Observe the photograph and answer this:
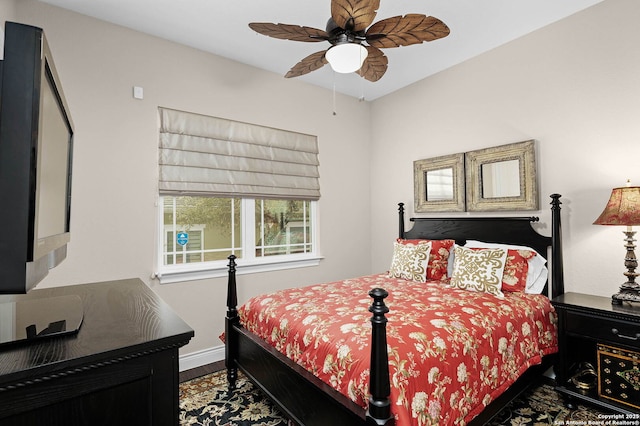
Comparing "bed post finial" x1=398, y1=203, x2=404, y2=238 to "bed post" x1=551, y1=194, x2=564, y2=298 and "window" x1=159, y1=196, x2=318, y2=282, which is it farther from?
"bed post" x1=551, y1=194, x2=564, y2=298

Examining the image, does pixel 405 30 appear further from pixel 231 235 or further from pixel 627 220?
pixel 231 235

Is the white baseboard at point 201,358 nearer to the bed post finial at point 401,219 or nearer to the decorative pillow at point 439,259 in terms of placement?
the decorative pillow at point 439,259

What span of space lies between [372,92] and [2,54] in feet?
12.6

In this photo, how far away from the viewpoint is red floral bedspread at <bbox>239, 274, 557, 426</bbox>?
4.87 ft

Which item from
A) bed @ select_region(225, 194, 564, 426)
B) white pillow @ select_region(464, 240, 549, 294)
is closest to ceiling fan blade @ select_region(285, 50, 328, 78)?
bed @ select_region(225, 194, 564, 426)

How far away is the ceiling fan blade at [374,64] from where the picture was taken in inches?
79.7

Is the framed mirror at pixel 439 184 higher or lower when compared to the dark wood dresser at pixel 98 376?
higher

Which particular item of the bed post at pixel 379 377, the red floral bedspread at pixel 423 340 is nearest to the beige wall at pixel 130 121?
the red floral bedspread at pixel 423 340

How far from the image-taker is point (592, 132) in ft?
8.20

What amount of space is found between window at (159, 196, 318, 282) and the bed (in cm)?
66

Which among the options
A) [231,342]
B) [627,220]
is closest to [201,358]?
[231,342]

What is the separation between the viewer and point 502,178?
9.85 ft

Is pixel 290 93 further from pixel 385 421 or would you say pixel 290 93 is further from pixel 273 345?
pixel 385 421

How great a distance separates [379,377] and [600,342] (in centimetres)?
169
